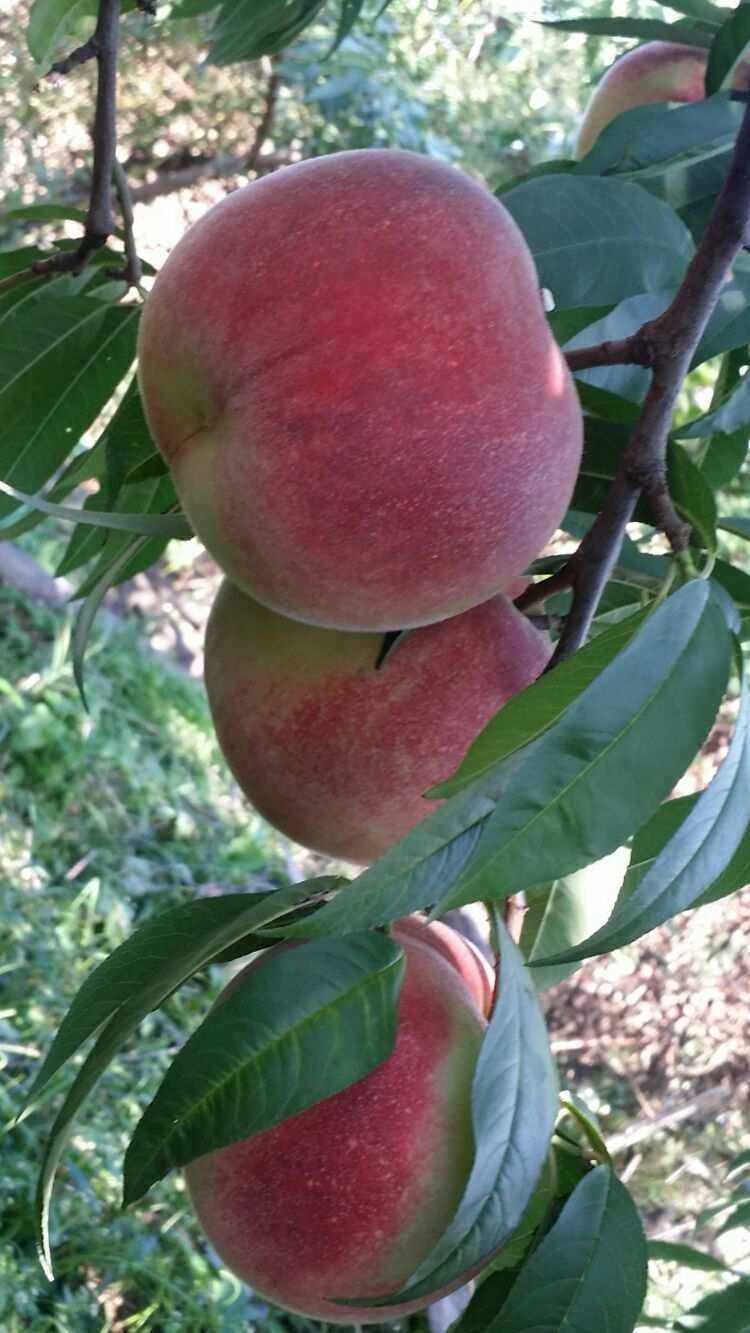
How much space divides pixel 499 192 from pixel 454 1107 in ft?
1.63

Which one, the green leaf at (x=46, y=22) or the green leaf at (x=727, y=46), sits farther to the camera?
the green leaf at (x=46, y=22)

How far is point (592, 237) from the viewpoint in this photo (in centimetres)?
64

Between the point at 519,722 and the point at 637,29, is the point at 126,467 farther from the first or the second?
the point at 637,29

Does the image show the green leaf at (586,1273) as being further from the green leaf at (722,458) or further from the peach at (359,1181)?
the green leaf at (722,458)

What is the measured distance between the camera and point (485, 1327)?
0.68m

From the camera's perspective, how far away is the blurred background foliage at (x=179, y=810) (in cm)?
201

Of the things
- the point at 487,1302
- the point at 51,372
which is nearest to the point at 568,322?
the point at 51,372

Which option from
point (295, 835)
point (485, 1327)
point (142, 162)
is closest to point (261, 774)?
point (295, 835)

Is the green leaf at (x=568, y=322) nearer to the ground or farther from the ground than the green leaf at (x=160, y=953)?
farther from the ground

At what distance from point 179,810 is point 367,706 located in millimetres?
2228

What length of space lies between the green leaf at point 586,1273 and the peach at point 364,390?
319 millimetres

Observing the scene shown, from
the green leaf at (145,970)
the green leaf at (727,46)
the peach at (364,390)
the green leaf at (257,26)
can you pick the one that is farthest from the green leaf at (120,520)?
the green leaf at (257,26)

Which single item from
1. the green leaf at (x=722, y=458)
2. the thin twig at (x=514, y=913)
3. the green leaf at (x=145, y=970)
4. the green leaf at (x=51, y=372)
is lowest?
the thin twig at (x=514, y=913)

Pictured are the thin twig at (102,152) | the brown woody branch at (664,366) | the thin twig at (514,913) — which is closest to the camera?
the brown woody branch at (664,366)
